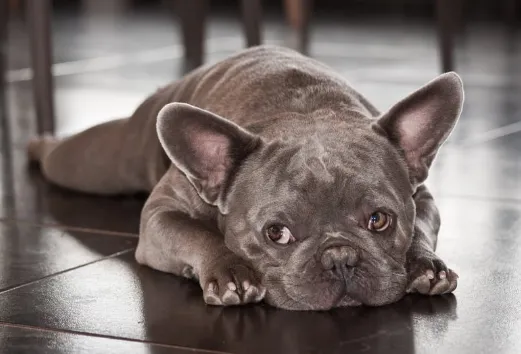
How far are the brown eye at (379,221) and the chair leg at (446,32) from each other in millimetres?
3333

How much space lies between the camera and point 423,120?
2691 mm

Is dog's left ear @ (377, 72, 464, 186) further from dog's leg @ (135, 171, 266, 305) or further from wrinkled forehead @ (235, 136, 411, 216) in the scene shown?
dog's leg @ (135, 171, 266, 305)

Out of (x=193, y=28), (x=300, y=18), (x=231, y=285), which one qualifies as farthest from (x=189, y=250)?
(x=300, y=18)

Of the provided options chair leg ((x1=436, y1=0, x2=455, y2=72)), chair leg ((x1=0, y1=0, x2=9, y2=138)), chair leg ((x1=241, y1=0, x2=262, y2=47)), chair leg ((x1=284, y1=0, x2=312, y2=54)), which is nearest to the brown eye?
chair leg ((x1=0, y1=0, x2=9, y2=138))

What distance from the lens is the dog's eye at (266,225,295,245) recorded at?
251 cm

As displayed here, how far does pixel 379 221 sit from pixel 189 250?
0.46 metres

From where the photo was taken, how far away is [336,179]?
2496mm

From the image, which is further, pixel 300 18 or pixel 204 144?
pixel 300 18

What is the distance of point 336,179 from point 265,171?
0.59 feet

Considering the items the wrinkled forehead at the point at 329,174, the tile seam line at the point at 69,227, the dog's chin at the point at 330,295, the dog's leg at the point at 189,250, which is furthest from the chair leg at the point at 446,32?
the dog's chin at the point at 330,295

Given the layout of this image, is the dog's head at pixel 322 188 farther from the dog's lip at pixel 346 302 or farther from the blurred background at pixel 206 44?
the blurred background at pixel 206 44

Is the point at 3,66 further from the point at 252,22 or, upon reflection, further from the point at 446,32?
the point at 446,32

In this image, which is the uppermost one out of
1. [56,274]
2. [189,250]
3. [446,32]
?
[189,250]

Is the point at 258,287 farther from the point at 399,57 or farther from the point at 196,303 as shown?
the point at 399,57
